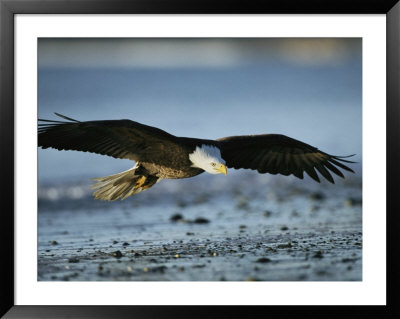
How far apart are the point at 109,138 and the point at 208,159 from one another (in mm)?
643

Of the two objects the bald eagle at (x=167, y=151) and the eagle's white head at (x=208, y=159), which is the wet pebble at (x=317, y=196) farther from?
the eagle's white head at (x=208, y=159)

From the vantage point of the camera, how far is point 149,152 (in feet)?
12.6

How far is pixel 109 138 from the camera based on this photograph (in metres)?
3.65

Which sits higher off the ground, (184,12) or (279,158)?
(184,12)

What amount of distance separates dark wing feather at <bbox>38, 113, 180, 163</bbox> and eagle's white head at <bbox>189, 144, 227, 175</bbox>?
0.43 feet

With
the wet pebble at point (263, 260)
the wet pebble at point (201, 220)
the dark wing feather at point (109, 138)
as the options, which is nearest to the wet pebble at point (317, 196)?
the wet pebble at point (201, 220)

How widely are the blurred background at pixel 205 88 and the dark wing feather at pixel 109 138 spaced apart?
138mm

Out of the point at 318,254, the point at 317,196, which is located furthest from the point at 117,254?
the point at 317,196

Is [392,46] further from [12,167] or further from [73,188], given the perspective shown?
[73,188]

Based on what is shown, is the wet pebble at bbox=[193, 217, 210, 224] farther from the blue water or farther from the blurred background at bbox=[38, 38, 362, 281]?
the blue water

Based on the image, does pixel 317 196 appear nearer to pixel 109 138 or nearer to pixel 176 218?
pixel 176 218

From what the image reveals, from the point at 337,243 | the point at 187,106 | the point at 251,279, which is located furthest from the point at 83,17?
the point at 337,243

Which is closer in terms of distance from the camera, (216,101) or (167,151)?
(167,151)

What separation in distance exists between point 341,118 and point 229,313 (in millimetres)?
1406
